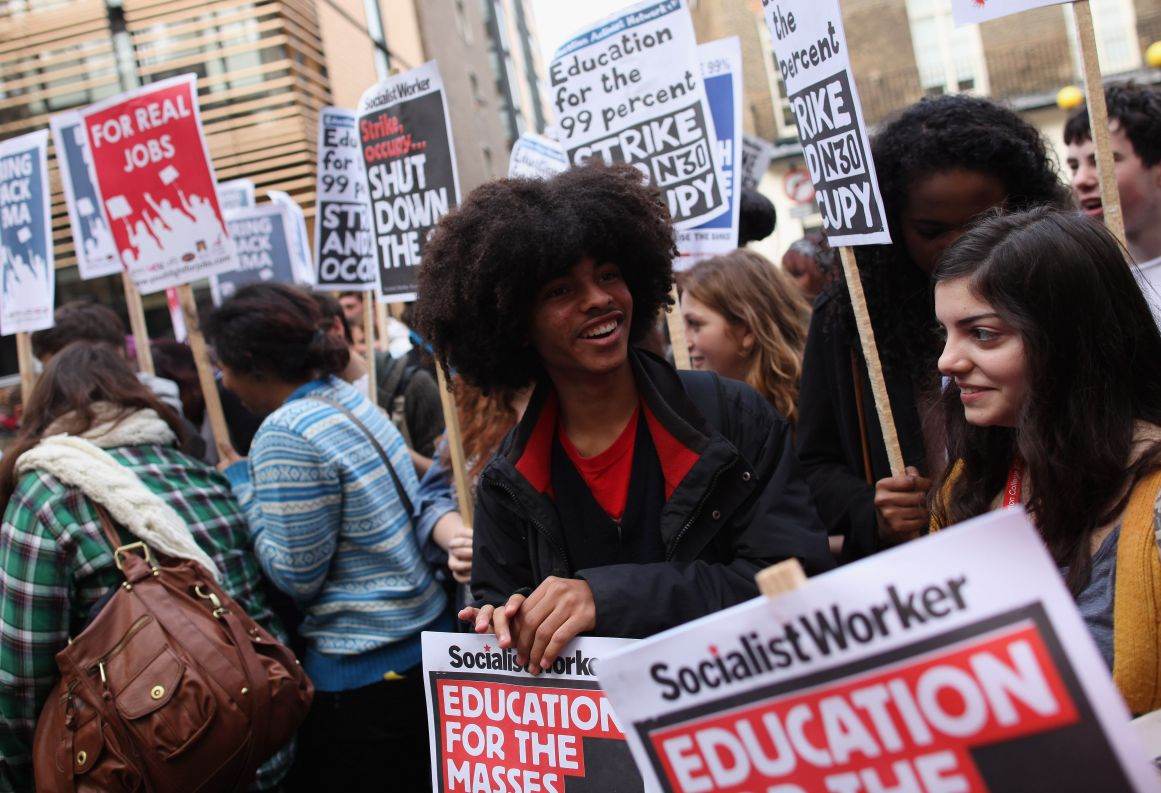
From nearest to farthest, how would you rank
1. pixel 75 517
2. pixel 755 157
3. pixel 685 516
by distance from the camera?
pixel 685 516 < pixel 75 517 < pixel 755 157

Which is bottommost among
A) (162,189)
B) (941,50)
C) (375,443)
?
(375,443)

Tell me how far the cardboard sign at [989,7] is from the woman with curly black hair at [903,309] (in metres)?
0.21

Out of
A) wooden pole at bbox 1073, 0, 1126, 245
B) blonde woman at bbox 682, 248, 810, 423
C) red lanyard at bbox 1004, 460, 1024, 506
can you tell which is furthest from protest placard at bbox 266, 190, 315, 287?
red lanyard at bbox 1004, 460, 1024, 506

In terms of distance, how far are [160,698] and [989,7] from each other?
8.65ft

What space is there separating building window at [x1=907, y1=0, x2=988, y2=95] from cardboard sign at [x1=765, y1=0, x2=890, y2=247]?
24.0 m

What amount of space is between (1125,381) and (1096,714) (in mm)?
818

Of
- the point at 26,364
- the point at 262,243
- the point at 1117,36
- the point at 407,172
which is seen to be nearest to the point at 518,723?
the point at 407,172

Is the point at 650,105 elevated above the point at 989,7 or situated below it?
above

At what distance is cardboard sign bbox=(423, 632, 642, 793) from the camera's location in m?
1.92

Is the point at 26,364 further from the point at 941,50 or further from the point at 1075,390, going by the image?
the point at 941,50

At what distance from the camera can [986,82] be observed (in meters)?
24.9

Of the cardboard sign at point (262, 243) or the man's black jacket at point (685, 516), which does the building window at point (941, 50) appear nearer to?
the cardboard sign at point (262, 243)

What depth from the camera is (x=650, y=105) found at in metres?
3.74

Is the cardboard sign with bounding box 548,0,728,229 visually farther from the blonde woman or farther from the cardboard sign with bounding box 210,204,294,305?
the cardboard sign with bounding box 210,204,294,305
